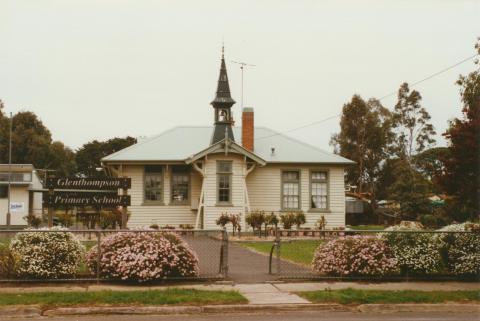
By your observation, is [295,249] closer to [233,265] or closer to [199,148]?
[233,265]

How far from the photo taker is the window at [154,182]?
32281mm

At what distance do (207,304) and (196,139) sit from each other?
81.6ft

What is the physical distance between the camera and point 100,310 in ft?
34.8

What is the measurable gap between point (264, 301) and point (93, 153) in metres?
70.9

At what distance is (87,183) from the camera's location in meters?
17.5

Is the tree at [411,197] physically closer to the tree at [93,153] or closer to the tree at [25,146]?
the tree at [93,153]

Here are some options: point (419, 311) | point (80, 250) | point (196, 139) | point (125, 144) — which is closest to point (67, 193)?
point (80, 250)

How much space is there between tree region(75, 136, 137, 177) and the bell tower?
141 feet

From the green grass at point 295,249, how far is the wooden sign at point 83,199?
5670 mm

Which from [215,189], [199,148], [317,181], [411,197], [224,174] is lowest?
[411,197]

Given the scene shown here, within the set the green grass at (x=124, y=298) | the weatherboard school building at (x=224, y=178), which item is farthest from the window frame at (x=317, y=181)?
the green grass at (x=124, y=298)

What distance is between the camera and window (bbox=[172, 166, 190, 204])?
32594mm

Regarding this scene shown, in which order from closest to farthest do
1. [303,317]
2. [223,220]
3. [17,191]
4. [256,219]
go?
1. [303,317]
2. [256,219]
3. [223,220]
4. [17,191]

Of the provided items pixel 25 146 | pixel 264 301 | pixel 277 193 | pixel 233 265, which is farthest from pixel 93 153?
pixel 264 301
